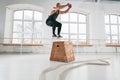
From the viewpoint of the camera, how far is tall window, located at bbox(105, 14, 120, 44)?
6790 millimetres

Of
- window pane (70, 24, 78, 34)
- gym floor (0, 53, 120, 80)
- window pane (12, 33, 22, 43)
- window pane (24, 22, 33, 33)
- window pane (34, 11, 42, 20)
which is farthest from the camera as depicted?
window pane (70, 24, 78, 34)

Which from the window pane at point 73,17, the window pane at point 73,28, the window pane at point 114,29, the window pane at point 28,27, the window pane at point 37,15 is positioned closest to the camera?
the window pane at point 28,27

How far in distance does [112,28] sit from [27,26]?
498cm

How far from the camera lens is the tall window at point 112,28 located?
679 centimetres

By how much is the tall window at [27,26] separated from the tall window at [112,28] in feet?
12.9

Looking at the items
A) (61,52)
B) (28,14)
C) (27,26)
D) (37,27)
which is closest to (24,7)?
(28,14)

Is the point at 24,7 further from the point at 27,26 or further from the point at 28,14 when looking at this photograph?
the point at 27,26

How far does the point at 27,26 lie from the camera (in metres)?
6.35

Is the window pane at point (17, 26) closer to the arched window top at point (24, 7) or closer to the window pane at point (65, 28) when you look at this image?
the arched window top at point (24, 7)

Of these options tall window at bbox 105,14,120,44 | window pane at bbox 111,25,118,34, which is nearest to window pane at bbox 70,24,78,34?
tall window at bbox 105,14,120,44

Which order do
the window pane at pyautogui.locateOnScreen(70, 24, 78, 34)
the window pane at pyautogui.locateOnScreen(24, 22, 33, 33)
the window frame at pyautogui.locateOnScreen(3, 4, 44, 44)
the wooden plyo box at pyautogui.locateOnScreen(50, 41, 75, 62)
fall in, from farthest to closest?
the window pane at pyautogui.locateOnScreen(70, 24, 78, 34)
the window pane at pyautogui.locateOnScreen(24, 22, 33, 33)
the window frame at pyautogui.locateOnScreen(3, 4, 44, 44)
the wooden plyo box at pyautogui.locateOnScreen(50, 41, 75, 62)

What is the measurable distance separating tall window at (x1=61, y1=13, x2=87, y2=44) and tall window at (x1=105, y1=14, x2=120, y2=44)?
1.36 m

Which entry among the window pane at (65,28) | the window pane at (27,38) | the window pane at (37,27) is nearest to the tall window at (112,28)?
the window pane at (65,28)

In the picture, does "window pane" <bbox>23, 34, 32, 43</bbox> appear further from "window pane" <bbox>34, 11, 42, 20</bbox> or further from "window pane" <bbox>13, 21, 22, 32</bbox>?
"window pane" <bbox>34, 11, 42, 20</bbox>
